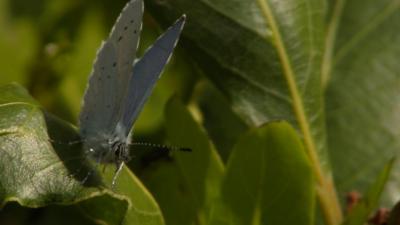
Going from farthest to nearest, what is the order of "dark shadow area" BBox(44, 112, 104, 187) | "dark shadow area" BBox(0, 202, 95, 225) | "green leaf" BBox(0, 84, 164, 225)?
"dark shadow area" BBox(0, 202, 95, 225), "dark shadow area" BBox(44, 112, 104, 187), "green leaf" BBox(0, 84, 164, 225)

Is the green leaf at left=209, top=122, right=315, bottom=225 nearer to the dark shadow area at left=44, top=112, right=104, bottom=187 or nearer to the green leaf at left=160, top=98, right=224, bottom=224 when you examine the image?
the green leaf at left=160, top=98, right=224, bottom=224

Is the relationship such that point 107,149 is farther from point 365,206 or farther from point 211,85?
point 365,206

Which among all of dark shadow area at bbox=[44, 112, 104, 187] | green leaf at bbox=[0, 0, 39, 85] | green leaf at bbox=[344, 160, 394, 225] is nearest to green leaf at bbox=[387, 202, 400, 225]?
green leaf at bbox=[344, 160, 394, 225]

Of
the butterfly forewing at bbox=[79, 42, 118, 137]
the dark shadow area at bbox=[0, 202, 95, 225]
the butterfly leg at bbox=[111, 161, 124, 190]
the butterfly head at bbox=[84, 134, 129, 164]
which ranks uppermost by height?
the butterfly forewing at bbox=[79, 42, 118, 137]

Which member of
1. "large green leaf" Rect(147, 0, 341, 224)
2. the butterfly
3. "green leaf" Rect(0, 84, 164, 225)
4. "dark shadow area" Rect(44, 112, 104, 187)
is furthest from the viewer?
"large green leaf" Rect(147, 0, 341, 224)

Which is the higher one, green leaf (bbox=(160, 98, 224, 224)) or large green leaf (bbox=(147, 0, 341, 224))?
large green leaf (bbox=(147, 0, 341, 224))

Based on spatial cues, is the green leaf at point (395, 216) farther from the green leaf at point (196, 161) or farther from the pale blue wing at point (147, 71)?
the pale blue wing at point (147, 71)

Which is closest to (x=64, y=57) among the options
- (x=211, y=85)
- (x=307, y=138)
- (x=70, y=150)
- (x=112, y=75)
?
(x=211, y=85)
